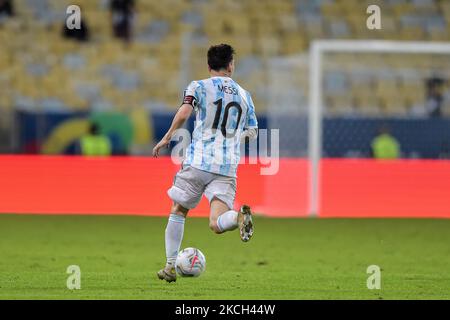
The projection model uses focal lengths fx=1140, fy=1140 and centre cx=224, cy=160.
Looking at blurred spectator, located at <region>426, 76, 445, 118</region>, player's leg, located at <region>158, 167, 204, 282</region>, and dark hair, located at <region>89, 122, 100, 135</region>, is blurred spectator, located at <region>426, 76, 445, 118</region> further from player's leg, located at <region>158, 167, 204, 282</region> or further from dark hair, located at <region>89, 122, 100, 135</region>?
player's leg, located at <region>158, 167, 204, 282</region>

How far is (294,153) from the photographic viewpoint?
19.0 meters

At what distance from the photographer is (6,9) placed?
24391mm

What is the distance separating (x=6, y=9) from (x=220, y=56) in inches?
633

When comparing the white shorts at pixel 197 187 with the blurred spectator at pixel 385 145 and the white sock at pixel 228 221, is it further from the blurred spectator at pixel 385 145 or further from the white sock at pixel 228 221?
the blurred spectator at pixel 385 145

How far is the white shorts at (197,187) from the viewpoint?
9242 mm

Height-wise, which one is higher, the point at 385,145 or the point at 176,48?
the point at 176,48

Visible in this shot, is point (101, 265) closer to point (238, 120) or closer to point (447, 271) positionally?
point (238, 120)

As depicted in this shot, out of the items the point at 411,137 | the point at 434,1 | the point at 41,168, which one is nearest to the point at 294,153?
the point at 411,137

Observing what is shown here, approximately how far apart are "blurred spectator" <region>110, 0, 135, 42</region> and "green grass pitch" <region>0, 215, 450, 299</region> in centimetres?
745

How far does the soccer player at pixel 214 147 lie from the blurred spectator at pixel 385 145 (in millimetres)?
11134

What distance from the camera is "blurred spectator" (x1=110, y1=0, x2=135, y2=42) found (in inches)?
961

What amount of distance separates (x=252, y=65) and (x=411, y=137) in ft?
16.2
